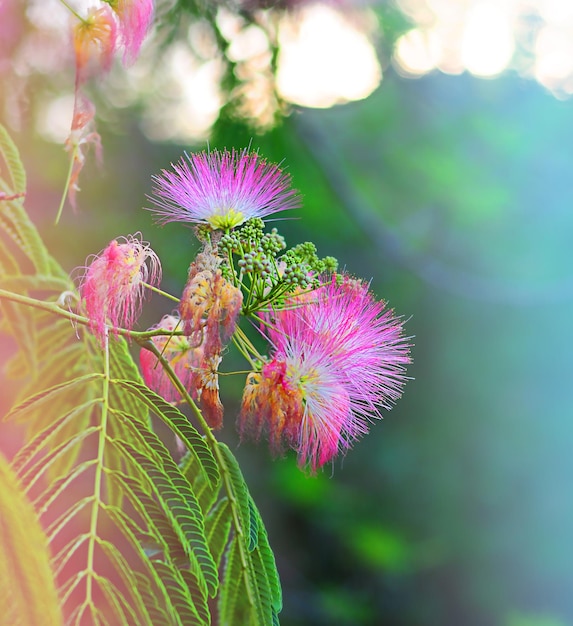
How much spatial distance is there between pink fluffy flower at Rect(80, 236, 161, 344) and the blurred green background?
13.4 inches

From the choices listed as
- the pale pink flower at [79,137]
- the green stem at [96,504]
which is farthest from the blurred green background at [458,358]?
the green stem at [96,504]

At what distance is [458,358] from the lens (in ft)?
2.47

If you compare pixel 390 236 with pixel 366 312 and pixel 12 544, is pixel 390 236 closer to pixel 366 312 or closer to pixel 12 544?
pixel 366 312

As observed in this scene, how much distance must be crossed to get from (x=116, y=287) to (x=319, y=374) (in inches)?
4.9

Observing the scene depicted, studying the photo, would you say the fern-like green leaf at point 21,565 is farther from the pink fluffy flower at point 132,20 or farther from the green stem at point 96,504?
the pink fluffy flower at point 132,20

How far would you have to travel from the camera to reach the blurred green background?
0.71 metres

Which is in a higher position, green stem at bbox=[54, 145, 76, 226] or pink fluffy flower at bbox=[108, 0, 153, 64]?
pink fluffy flower at bbox=[108, 0, 153, 64]

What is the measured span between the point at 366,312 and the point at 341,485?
1.21 ft

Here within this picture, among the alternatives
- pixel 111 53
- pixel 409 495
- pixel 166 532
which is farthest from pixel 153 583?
pixel 409 495

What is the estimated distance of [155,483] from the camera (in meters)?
0.35

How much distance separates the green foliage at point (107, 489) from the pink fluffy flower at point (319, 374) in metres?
0.04

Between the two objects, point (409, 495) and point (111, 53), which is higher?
point (111, 53)

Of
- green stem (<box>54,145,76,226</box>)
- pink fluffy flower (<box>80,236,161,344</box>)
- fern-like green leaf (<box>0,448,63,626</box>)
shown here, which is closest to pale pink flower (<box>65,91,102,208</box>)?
green stem (<box>54,145,76,226</box>)

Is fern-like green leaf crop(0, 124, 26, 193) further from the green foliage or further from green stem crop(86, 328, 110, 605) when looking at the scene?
green stem crop(86, 328, 110, 605)
